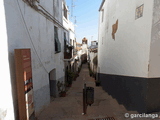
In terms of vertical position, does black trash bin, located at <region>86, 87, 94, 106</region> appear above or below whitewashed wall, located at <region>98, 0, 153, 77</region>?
below

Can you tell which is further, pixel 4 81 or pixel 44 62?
pixel 44 62

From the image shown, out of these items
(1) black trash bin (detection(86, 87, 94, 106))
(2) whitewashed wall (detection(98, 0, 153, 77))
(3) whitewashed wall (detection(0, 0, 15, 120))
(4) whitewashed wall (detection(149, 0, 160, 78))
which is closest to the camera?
(3) whitewashed wall (detection(0, 0, 15, 120))

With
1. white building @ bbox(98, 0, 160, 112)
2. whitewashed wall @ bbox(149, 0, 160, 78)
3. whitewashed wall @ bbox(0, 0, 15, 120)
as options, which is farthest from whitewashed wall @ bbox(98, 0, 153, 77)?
whitewashed wall @ bbox(0, 0, 15, 120)

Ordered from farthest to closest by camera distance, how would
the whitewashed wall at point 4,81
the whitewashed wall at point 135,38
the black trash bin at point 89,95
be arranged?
the black trash bin at point 89,95, the whitewashed wall at point 135,38, the whitewashed wall at point 4,81

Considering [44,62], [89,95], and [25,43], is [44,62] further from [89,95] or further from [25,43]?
[89,95]

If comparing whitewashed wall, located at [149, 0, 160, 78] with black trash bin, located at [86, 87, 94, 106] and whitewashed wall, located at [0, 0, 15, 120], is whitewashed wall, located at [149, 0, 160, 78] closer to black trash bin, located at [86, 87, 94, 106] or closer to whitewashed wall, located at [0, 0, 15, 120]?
black trash bin, located at [86, 87, 94, 106]

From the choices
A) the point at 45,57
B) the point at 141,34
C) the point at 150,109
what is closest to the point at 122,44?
the point at 141,34

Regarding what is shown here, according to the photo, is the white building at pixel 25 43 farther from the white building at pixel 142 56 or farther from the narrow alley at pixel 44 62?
the white building at pixel 142 56

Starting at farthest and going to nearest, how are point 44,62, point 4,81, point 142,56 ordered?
point 44,62, point 142,56, point 4,81

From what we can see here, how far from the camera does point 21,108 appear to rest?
312 centimetres

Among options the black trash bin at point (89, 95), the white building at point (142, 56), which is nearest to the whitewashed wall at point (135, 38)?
the white building at point (142, 56)

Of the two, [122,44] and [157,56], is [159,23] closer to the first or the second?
[157,56]

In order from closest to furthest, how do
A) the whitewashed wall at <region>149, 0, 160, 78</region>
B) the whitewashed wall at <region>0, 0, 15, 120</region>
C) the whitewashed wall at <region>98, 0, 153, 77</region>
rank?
1. the whitewashed wall at <region>0, 0, 15, 120</region>
2. the whitewashed wall at <region>149, 0, 160, 78</region>
3. the whitewashed wall at <region>98, 0, 153, 77</region>

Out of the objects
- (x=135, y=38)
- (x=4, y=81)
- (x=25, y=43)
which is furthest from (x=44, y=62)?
(x=135, y=38)
